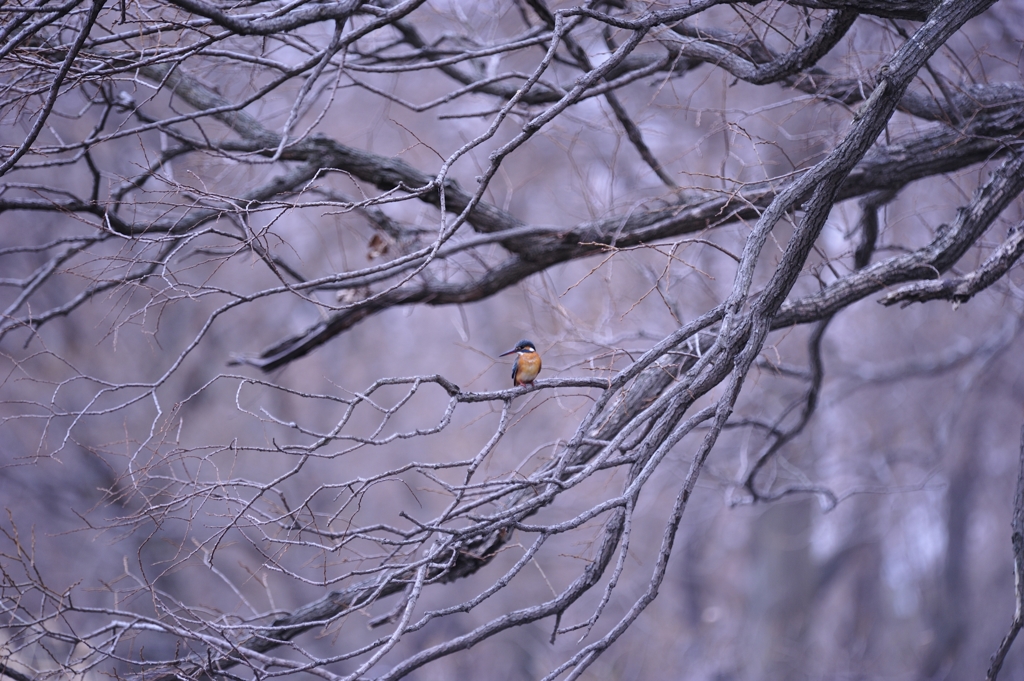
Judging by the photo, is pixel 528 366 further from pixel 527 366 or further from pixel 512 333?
pixel 512 333

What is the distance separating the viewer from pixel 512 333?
11938 mm

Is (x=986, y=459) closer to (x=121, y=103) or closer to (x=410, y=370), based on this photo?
(x=410, y=370)

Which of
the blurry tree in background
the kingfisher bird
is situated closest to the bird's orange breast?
the kingfisher bird

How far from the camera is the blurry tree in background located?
256 cm

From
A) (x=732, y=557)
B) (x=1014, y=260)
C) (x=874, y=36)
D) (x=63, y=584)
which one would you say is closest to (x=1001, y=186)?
(x=1014, y=260)

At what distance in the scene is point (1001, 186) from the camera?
11.0 ft

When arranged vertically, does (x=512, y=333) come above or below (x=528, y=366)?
above

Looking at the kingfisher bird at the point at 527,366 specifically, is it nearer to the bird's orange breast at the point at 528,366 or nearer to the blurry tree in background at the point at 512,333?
the bird's orange breast at the point at 528,366

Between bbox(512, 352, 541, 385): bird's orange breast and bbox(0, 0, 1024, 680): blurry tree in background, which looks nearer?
bbox(0, 0, 1024, 680): blurry tree in background

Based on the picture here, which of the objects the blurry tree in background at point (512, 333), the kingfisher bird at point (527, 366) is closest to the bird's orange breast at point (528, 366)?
the kingfisher bird at point (527, 366)

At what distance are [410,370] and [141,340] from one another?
409 cm

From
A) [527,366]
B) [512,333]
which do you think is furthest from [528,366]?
[512,333]

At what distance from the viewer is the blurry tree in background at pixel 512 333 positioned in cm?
256

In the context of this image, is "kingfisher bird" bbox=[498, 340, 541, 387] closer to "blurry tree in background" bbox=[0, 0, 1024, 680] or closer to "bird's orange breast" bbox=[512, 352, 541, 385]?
"bird's orange breast" bbox=[512, 352, 541, 385]
